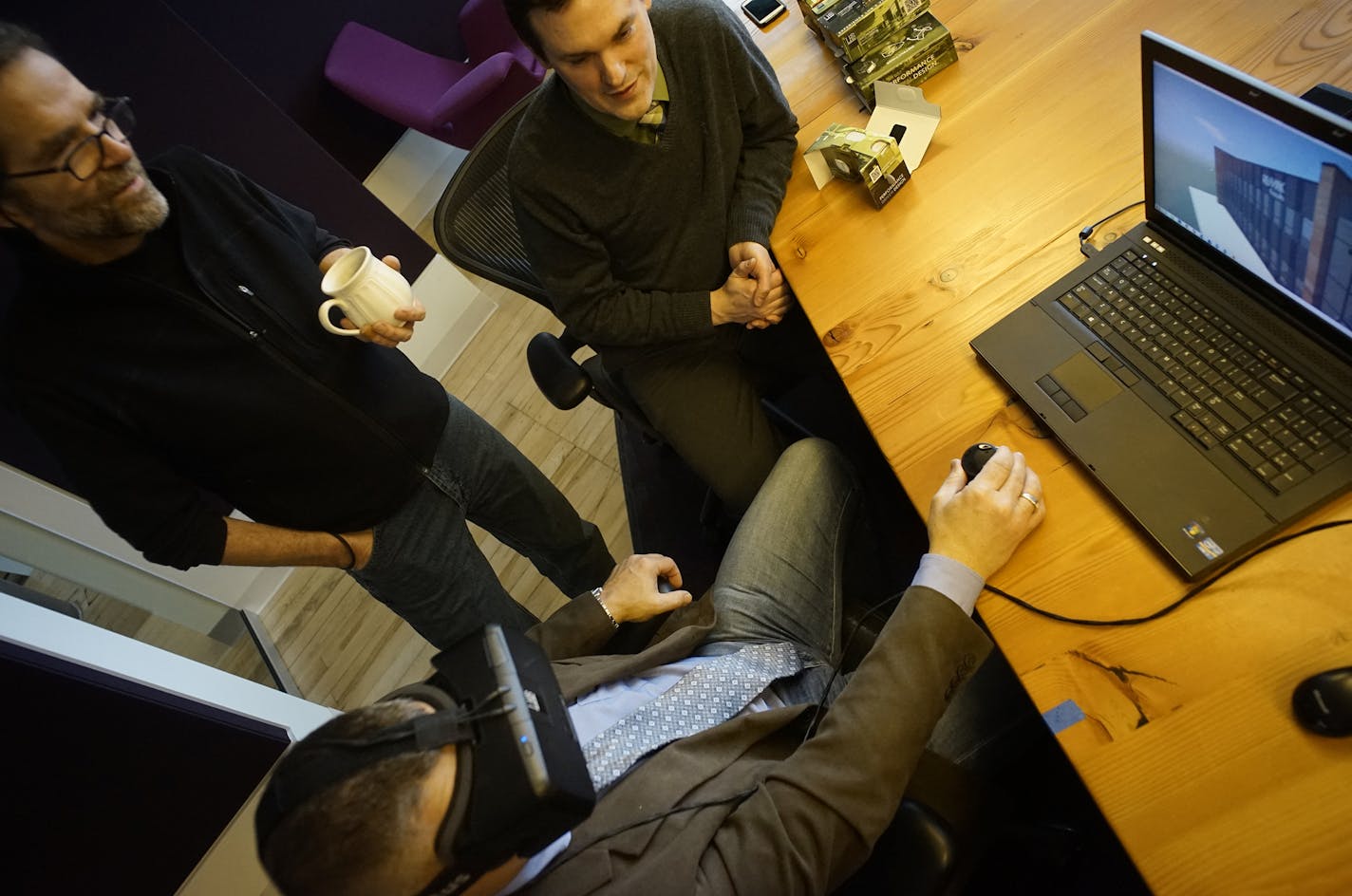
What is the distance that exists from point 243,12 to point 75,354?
239cm

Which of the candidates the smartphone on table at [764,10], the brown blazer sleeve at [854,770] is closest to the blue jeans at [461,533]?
the brown blazer sleeve at [854,770]

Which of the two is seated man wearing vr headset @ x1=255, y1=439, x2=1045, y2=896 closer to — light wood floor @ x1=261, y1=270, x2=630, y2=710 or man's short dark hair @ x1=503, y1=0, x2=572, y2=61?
man's short dark hair @ x1=503, y1=0, x2=572, y2=61

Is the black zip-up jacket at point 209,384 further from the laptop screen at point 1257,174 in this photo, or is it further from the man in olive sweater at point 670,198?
the laptop screen at point 1257,174

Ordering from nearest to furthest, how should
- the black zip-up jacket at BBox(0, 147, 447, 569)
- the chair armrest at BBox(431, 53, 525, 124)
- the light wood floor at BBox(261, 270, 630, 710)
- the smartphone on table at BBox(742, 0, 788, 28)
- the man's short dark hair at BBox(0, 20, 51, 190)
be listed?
1. the man's short dark hair at BBox(0, 20, 51, 190)
2. the black zip-up jacket at BBox(0, 147, 447, 569)
3. the smartphone on table at BBox(742, 0, 788, 28)
4. the light wood floor at BBox(261, 270, 630, 710)
5. the chair armrest at BBox(431, 53, 525, 124)

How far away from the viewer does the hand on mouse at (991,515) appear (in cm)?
104

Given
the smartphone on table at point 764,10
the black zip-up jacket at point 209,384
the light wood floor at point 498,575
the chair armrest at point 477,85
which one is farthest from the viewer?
the chair armrest at point 477,85

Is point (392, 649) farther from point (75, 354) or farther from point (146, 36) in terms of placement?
point (146, 36)

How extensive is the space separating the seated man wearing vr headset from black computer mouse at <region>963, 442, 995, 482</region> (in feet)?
0.05

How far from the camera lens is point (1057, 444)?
1.10 metres

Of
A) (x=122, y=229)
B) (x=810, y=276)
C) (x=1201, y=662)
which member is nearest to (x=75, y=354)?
(x=122, y=229)

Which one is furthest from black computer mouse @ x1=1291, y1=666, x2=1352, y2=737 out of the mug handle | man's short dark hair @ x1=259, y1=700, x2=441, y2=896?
the mug handle

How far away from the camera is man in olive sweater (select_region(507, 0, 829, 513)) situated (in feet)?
4.88

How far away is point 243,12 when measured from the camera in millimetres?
3098

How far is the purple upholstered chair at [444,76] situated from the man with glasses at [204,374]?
150 centimetres
